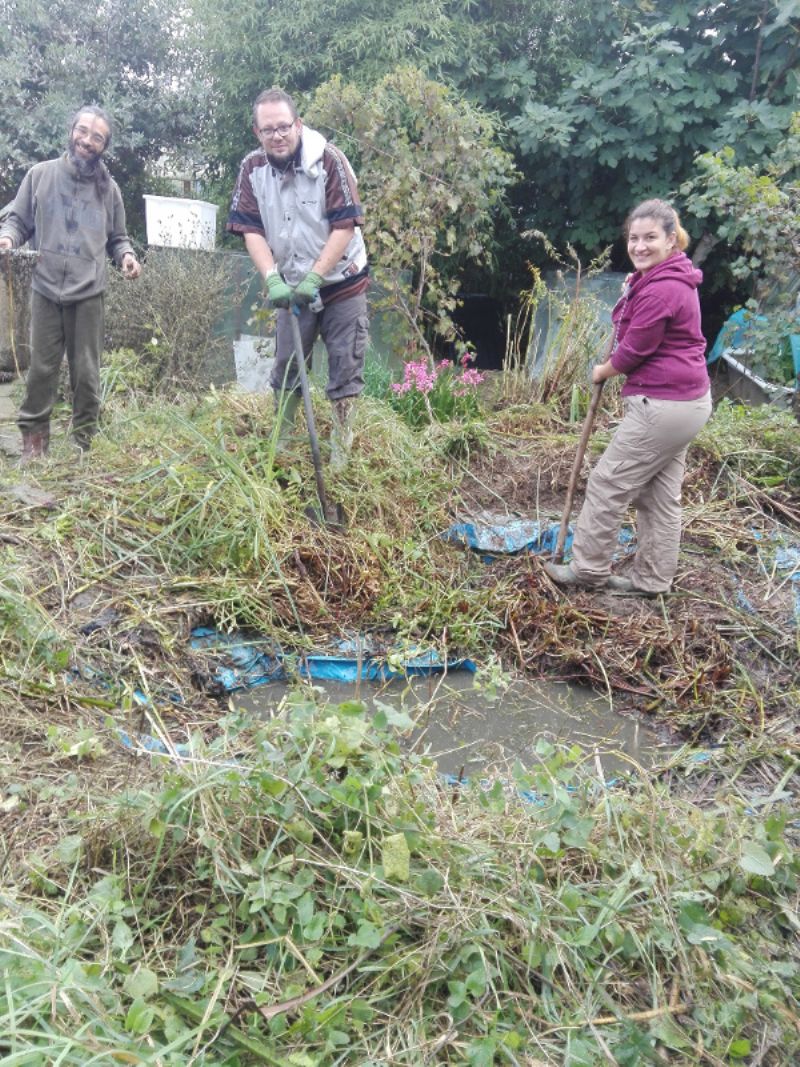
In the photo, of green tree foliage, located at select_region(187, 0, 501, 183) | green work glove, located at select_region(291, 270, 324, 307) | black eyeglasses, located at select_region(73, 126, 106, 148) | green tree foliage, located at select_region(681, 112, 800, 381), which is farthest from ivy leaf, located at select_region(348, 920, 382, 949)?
green tree foliage, located at select_region(187, 0, 501, 183)

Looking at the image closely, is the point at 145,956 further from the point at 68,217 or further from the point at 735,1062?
the point at 68,217

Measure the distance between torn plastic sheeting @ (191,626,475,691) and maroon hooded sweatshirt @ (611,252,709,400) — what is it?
4.33 ft

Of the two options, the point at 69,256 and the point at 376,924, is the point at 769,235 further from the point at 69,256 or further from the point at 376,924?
the point at 376,924

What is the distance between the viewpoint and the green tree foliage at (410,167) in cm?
609

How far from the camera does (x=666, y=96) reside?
8.04 meters

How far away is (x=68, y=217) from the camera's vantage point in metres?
4.43

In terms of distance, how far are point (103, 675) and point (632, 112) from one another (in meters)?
7.60

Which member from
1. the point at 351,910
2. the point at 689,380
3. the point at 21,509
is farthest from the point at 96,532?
the point at 689,380

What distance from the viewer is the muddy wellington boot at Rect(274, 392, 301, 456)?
159 inches

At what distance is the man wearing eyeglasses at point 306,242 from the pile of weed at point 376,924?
89.0 inches

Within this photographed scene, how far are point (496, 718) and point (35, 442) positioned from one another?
2851 mm

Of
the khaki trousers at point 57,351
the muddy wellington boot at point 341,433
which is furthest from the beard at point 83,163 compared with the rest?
the muddy wellington boot at point 341,433

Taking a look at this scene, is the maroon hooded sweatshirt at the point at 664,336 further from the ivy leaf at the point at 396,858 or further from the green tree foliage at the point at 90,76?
the green tree foliage at the point at 90,76

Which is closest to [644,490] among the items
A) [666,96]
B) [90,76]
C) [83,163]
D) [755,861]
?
[755,861]
